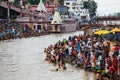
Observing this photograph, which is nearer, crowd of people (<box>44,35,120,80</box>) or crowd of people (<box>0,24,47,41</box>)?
crowd of people (<box>44,35,120,80</box>)

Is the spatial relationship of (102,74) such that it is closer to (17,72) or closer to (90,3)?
(17,72)

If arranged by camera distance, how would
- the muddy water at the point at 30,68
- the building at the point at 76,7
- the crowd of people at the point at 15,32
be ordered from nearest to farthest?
1. the muddy water at the point at 30,68
2. the crowd of people at the point at 15,32
3. the building at the point at 76,7

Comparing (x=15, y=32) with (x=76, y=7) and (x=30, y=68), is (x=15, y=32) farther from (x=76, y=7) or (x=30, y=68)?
(x=76, y=7)

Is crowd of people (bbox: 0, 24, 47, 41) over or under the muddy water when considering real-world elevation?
under

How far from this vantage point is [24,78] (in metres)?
27.0

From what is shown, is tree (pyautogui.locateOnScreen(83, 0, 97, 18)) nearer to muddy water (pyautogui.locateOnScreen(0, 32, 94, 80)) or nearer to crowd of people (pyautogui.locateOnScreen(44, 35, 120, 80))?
muddy water (pyautogui.locateOnScreen(0, 32, 94, 80))

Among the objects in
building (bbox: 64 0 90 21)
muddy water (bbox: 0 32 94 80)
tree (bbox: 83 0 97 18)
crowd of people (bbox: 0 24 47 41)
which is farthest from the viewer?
tree (bbox: 83 0 97 18)

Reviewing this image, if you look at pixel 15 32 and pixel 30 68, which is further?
pixel 15 32

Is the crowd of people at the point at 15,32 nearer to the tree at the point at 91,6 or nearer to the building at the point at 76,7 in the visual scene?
the building at the point at 76,7

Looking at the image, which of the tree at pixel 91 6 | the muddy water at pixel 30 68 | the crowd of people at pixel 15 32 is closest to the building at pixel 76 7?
the tree at pixel 91 6

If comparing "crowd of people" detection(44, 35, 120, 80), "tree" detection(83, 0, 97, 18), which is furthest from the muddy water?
"tree" detection(83, 0, 97, 18)

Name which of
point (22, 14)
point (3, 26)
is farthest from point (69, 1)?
point (3, 26)

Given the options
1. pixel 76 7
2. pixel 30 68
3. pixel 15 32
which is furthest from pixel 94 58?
pixel 76 7

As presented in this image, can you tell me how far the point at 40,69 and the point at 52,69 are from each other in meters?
0.93
